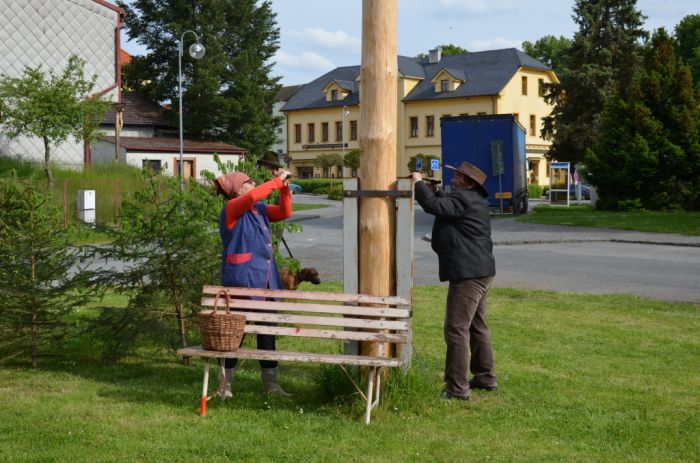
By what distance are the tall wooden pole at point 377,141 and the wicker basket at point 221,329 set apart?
3.50ft

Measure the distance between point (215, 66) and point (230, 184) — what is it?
57.4 metres

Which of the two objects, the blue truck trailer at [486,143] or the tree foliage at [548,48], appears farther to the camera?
the tree foliage at [548,48]

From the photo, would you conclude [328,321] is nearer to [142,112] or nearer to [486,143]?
[486,143]

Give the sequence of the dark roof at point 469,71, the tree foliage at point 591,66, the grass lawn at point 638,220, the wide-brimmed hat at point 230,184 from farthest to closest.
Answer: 1. the dark roof at point 469,71
2. the tree foliage at point 591,66
3. the grass lawn at point 638,220
4. the wide-brimmed hat at point 230,184

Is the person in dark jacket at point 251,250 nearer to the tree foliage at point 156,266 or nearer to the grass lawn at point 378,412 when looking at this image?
the grass lawn at point 378,412

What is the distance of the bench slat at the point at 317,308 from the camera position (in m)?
6.70

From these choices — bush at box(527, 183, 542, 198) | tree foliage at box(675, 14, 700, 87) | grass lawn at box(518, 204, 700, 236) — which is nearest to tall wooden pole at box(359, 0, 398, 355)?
grass lawn at box(518, 204, 700, 236)

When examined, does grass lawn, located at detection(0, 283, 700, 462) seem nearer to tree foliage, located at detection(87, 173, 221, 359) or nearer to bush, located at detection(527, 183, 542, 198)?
tree foliage, located at detection(87, 173, 221, 359)

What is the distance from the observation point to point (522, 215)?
117ft

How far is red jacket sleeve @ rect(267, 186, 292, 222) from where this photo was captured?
6.95m

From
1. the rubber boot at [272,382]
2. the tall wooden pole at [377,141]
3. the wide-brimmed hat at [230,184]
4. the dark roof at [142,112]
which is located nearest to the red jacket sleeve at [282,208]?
the wide-brimmed hat at [230,184]

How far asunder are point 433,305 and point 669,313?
3.01 meters

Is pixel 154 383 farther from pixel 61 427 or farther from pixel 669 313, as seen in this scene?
pixel 669 313

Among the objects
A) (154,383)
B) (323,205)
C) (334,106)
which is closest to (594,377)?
(154,383)
